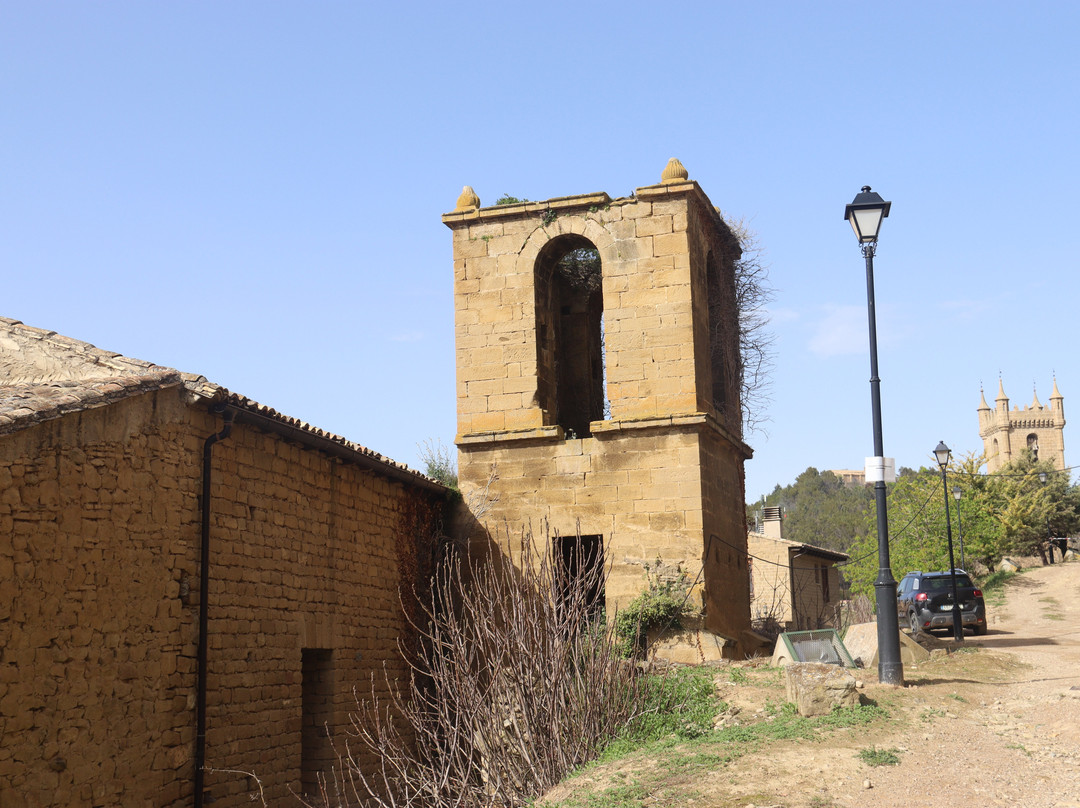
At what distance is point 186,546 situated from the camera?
9.42 meters

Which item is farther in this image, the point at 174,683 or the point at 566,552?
the point at 566,552

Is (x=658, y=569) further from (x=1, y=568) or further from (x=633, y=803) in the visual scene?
(x=1, y=568)

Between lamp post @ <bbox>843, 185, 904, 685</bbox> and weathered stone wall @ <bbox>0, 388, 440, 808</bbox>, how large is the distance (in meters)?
5.97

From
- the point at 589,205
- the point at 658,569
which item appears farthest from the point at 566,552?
the point at 589,205

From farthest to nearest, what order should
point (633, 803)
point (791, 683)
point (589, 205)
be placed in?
point (589, 205)
point (791, 683)
point (633, 803)

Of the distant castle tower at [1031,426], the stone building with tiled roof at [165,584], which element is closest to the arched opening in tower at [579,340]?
the stone building with tiled roof at [165,584]

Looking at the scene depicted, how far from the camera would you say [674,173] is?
15.0 metres

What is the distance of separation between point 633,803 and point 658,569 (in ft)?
23.1

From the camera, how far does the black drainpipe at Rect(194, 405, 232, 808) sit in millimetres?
9211

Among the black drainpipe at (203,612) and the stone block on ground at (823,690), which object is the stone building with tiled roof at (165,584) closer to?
the black drainpipe at (203,612)

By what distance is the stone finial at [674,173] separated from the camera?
14.9m

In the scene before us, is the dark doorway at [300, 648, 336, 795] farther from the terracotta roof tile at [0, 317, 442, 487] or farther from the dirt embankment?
the dirt embankment

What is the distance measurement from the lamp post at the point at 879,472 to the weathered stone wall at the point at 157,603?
597 cm

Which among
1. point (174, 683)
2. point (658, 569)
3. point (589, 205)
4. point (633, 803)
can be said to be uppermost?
point (589, 205)
